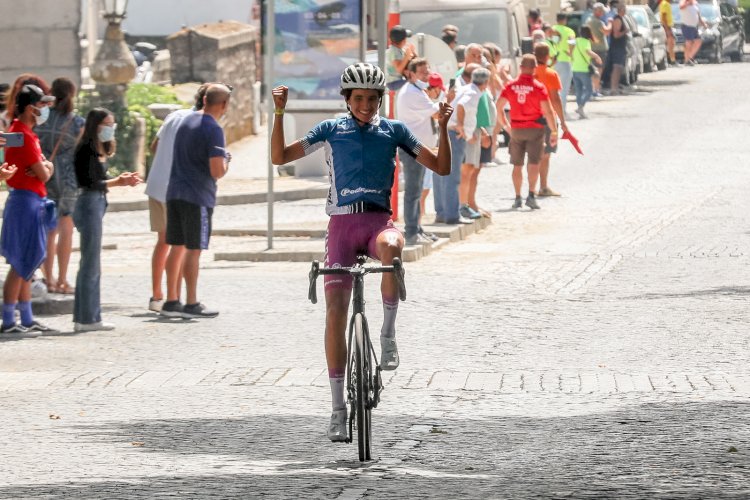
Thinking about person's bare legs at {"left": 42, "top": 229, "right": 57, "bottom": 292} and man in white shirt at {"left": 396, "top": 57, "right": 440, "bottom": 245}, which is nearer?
person's bare legs at {"left": 42, "top": 229, "right": 57, "bottom": 292}

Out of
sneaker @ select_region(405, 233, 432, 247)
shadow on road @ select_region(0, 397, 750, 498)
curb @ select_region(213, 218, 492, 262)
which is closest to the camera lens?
shadow on road @ select_region(0, 397, 750, 498)

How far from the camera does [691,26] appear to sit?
52.2 meters

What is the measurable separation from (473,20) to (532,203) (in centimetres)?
996

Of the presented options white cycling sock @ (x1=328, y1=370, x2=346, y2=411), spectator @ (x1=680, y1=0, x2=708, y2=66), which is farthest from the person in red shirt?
spectator @ (x1=680, y1=0, x2=708, y2=66)

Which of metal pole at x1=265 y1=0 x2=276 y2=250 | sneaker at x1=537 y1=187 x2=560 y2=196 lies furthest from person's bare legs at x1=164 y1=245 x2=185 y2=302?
sneaker at x1=537 y1=187 x2=560 y2=196

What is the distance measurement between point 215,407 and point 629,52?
108 feet

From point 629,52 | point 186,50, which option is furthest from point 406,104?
point 629,52

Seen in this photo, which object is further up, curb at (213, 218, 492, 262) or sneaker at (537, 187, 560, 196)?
sneaker at (537, 187, 560, 196)

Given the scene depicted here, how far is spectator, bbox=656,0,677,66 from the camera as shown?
1994 inches

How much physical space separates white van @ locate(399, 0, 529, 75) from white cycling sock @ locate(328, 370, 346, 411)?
73.0 feet

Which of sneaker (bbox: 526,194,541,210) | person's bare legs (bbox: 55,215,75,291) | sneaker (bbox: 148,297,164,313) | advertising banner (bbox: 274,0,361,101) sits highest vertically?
advertising banner (bbox: 274,0,361,101)

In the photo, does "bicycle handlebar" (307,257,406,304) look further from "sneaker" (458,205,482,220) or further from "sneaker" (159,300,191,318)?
"sneaker" (458,205,482,220)

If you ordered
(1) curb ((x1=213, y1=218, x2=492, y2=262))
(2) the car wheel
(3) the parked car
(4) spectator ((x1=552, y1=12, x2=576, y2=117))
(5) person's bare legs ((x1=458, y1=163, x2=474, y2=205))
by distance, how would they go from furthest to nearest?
(2) the car wheel < (3) the parked car < (4) spectator ((x1=552, y1=12, x2=576, y2=117)) < (5) person's bare legs ((x1=458, y1=163, x2=474, y2=205)) < (1) curb ((x1=213, y1=218, x2=492, y2=262))

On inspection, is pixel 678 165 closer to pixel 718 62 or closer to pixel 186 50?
pixel 186 50
